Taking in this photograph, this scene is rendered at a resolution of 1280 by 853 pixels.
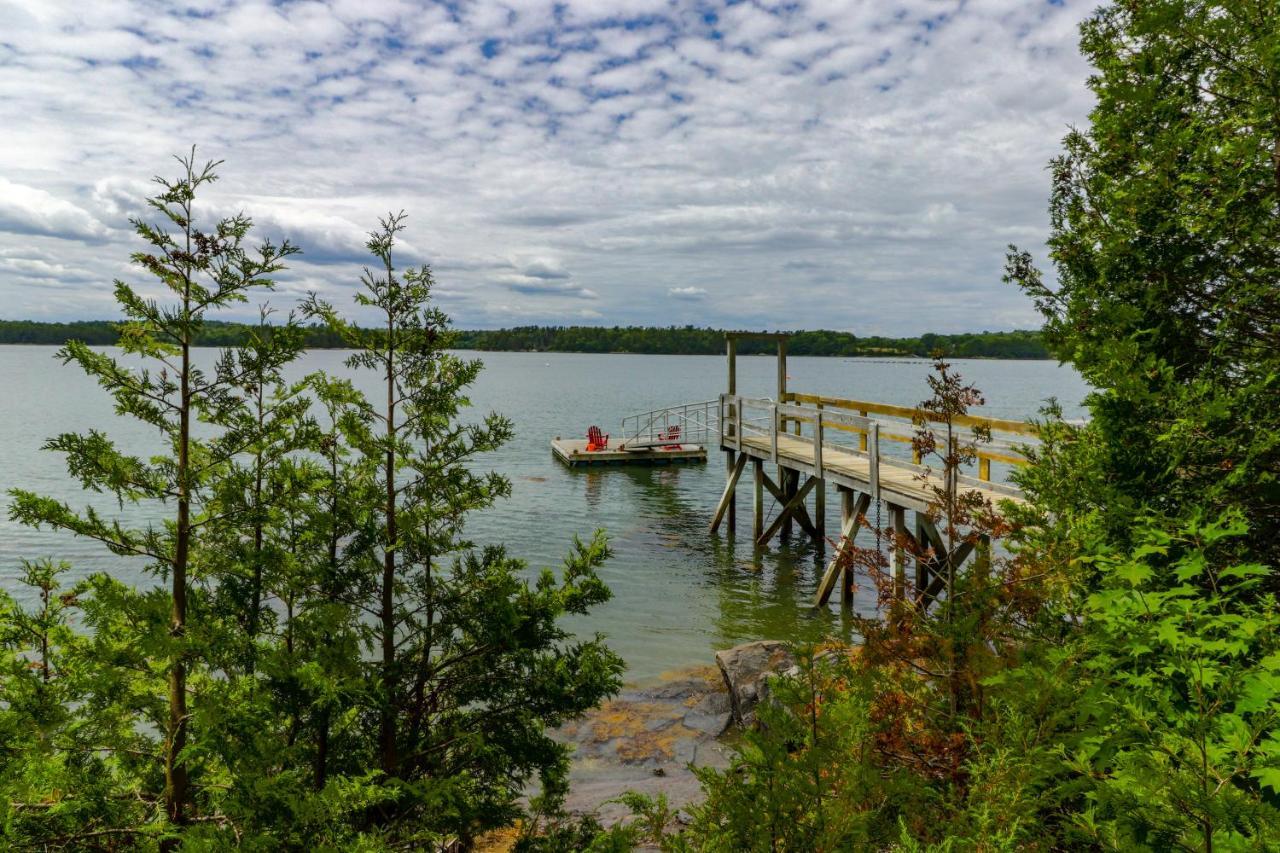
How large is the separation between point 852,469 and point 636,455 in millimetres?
18676

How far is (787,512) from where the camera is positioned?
19.4 metres

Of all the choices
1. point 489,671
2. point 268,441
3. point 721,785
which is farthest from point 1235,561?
point 268,441

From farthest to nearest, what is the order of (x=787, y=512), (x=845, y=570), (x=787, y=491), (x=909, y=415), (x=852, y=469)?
(x=787, y=491)
(x=787, y=512)
(x=845, y=570)
(x=852, y=469)
(x=909, y=415)

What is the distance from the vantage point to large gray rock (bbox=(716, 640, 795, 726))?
9969 millimetres

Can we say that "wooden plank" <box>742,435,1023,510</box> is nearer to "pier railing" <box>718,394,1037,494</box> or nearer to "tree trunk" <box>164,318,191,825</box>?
"pier railing" <box>718,394,1037,494</box>

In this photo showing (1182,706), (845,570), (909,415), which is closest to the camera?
(1182,706)

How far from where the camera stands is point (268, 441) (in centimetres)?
506

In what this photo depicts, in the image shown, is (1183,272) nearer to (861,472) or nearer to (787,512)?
(861,472)

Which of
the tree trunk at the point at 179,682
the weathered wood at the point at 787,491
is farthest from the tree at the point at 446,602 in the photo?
the weathered wood at the point at 787,491

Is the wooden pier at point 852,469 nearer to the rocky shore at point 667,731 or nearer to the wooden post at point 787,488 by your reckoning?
the wooden post at point 787,488

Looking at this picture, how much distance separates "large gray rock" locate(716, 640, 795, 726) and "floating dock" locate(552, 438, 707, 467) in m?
21.6

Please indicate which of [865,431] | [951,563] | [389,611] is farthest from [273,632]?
[865,431]

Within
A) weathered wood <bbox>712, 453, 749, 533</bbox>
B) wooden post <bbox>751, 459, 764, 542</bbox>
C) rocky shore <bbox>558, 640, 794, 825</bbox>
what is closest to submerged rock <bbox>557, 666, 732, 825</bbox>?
rocky shore <bbox>558, 640, 794, 825</bbox>

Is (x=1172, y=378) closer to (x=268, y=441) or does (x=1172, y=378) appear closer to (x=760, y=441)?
(x=268, y=441)
